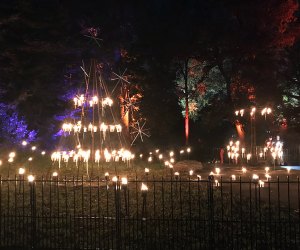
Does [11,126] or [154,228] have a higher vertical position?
[11,126]

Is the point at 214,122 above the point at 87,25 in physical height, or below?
below

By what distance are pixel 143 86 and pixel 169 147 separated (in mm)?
6379

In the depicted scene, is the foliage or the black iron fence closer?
the black iron fence

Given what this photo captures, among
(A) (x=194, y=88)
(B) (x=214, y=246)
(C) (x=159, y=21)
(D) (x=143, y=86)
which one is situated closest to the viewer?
(B) (x=214, y=246)

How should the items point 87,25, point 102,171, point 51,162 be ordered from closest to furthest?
point 102,171 < point 51,162 < point 87,25

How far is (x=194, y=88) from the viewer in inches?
1308

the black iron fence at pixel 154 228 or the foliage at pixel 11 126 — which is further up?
the foliage at pixel 11 126

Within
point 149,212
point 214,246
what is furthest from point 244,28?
point 214,246

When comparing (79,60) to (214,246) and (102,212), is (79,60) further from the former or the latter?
(214,246)

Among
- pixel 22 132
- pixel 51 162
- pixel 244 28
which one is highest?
pixel 244 28

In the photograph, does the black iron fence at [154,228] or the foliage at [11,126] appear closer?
the black iron fence at [154,228]

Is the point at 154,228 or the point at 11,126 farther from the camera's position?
the point at 11,126

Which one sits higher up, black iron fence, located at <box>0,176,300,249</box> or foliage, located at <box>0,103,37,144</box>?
foliage, located at <box>0,103,37,144</box>

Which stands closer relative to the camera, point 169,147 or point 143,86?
point 143,86
